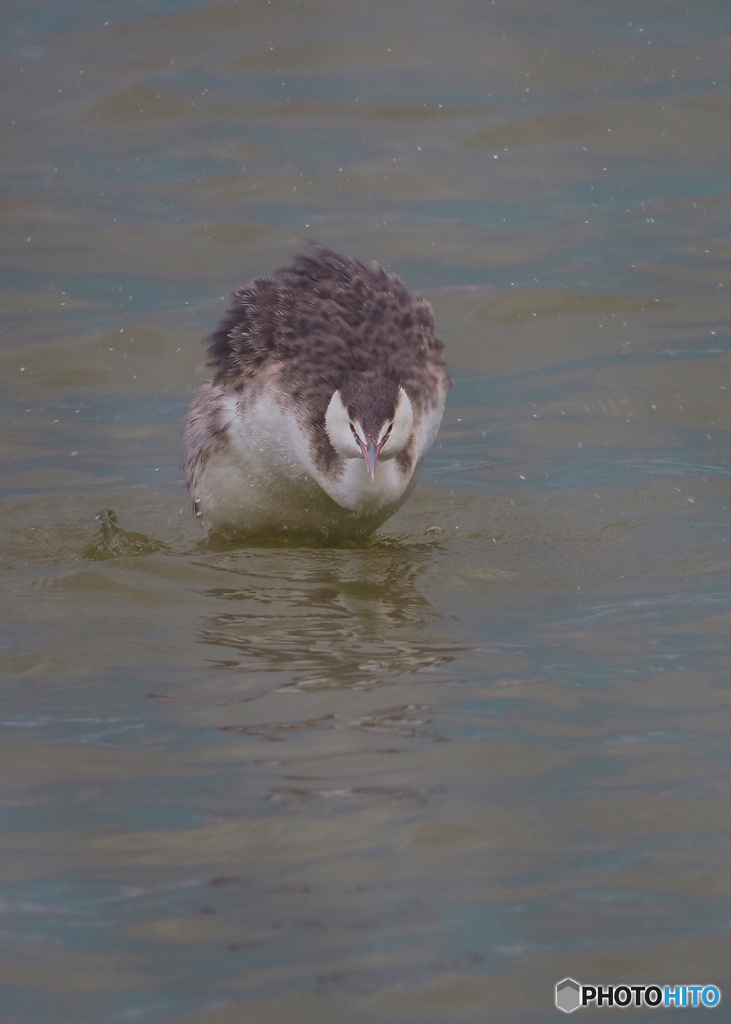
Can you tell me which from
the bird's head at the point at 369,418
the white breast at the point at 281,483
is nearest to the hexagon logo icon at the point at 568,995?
the bird's head at the point at 369,418

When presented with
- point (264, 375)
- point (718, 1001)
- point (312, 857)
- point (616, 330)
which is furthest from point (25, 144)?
point (718, 1001)

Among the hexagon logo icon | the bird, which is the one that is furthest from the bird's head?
the hexagon logo icon

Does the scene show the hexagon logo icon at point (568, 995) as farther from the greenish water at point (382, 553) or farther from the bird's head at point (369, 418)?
the bird's head at point (369, 418)

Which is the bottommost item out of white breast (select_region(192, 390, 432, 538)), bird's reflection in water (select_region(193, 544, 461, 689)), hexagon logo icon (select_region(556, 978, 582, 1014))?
hexagon logo icon (select_region(556, 978, 582, 1014))

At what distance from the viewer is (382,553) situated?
27.4 ft

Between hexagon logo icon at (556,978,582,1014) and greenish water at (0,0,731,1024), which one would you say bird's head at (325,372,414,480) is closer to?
greenish water at (0,0,731,1024)

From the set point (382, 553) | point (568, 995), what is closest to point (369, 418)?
point (382, 553)

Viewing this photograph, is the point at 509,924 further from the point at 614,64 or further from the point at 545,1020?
the point at 614,64

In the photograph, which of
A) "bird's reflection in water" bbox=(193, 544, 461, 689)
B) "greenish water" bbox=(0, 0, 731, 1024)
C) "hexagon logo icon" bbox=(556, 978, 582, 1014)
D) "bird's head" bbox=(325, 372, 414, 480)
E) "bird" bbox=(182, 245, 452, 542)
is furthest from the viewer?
"bird" bbox=(182, 245, 452, 542)

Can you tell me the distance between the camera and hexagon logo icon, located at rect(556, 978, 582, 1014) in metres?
3.71

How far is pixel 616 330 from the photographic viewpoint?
12516 millimetres

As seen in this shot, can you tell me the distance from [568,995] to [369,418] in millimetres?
3839

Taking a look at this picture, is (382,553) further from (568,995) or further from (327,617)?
(568,995)

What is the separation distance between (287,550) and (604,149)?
8264mm
